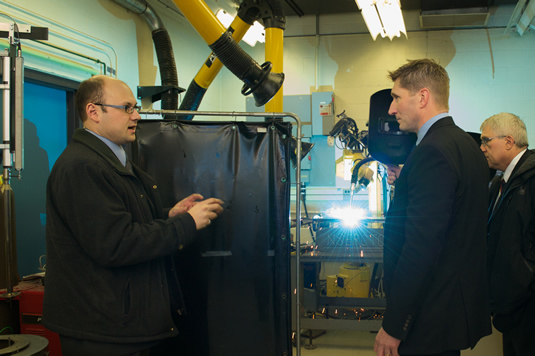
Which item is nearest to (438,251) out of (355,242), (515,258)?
(515,258)

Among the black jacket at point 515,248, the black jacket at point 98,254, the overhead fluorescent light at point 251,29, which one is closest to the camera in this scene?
the black jacket at point 98,254

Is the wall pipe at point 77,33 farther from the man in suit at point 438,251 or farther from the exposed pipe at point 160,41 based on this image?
the man in suit at point 438,251

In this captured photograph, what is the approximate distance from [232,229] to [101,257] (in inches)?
34.8

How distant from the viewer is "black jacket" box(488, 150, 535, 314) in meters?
2.04

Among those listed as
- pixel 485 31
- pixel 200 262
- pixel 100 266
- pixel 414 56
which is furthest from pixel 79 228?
pixel 485 31

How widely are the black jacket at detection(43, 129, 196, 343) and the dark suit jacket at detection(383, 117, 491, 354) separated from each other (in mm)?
825

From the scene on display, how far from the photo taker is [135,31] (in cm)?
496

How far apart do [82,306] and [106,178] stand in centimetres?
45

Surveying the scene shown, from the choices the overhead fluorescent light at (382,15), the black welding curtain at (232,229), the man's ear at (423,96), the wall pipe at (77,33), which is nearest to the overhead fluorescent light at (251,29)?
the overhead fluorescent light at (382,15)

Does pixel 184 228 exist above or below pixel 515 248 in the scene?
above

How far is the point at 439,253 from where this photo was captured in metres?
1.52

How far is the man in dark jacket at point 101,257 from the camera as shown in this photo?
150cm

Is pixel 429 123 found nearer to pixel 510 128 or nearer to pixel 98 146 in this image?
pixel 510 128

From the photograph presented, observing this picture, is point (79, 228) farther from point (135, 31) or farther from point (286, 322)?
point (135, 31)
